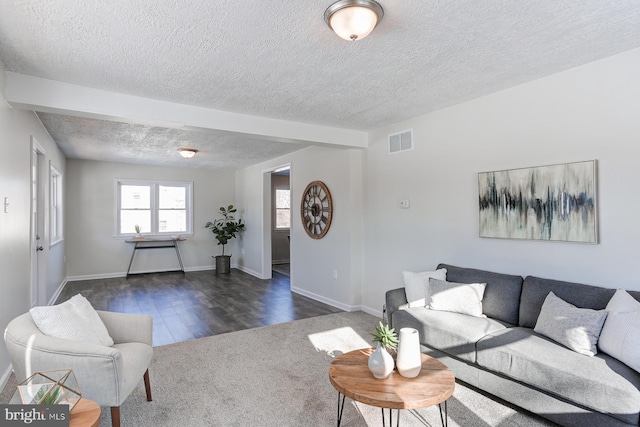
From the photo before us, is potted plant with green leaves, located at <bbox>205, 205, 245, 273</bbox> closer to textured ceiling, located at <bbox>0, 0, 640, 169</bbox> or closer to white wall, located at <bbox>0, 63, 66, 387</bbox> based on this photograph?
white wall, located at <bbox>0, 63, 66, 387</bbox>

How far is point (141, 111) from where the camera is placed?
3.29 metres

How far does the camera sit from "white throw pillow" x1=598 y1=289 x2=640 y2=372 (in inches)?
78.4

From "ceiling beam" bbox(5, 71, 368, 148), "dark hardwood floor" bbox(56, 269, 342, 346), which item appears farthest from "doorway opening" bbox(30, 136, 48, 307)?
"ceiling beam" bbox(5, 71, 368, 148)

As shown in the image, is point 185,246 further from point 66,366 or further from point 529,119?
point 529,119

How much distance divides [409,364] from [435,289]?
1357 millimetres

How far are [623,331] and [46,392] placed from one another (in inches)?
115

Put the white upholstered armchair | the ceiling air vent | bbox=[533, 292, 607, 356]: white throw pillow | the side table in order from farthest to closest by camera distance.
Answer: the ceiling air vent → bbox=[533, 292, 607, 356]: white throw pillow → the white upholstered armchair → the side table

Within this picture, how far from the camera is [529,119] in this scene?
302 cm

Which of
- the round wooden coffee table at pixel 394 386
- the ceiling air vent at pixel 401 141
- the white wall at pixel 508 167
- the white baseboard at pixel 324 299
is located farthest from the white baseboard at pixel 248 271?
the round wooden coffee table at pixel 394 386

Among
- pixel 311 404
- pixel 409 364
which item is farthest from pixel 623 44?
pixel 311 404

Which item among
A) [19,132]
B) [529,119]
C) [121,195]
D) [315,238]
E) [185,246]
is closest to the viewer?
[529,119]

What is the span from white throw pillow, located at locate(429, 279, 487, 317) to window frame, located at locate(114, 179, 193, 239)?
21.6 feet

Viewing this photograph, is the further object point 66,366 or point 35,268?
point 35,268

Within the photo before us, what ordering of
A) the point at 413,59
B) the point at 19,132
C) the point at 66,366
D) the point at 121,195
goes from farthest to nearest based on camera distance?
1. the point at 121,195
2. the point at 19,132
3. the point at 413,59
4. the point at 66,366
